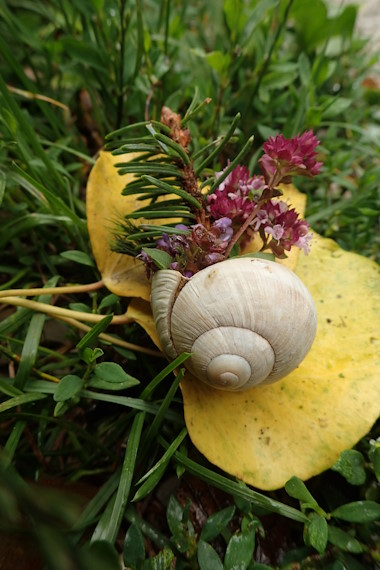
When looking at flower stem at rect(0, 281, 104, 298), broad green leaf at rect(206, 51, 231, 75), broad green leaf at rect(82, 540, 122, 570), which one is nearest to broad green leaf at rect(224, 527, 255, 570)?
broad green leaf at rect(82, 540, 122, 570)

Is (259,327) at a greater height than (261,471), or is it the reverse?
(259,327)

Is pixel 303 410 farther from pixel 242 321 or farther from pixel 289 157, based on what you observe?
pixel 289 157

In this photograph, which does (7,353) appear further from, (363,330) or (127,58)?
(127,58)

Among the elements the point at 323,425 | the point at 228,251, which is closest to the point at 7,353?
the point at 228,251

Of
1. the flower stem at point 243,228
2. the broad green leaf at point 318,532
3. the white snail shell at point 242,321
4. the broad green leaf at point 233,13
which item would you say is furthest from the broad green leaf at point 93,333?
the broad green leaf at point 233,13

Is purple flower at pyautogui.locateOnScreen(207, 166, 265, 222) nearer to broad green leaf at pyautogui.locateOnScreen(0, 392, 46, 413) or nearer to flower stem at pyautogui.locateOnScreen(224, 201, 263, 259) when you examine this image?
flower stem at pyautogui.locateOnScreen(224, 201, 263, 259)

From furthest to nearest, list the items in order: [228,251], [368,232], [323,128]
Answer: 1. [323,128]
2. [368,232]
3. [228,251]
